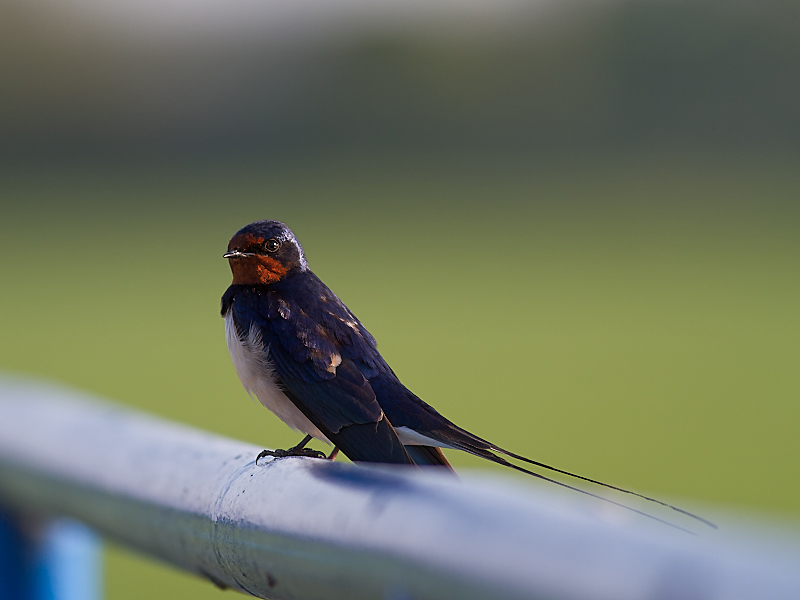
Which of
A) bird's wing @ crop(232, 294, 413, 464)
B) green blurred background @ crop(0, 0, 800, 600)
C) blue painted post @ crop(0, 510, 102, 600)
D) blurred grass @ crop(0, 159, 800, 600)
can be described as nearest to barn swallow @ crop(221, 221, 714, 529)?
bird's wing @ crop(232, 294, 413, 464)

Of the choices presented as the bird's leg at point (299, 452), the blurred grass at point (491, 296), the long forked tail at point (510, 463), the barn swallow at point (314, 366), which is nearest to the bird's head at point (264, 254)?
the barn swallow at point (314, 366)

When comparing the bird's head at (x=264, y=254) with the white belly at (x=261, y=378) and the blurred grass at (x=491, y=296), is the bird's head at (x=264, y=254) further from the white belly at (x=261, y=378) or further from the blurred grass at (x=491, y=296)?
the blurred grass at (x=491, y=296)

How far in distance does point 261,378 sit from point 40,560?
0.39 meters

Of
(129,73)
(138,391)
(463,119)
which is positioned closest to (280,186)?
(129,73)

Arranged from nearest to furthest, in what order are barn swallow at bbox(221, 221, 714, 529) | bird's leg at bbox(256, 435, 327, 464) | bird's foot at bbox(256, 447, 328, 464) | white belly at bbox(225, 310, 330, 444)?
bird's foot at bbox(256, 447, 328, 464) → bird's leg at bbox(256, 435, 327, 464) → barn swallow at bbox(221, 221, 714, 529) → white belly at bbox(225, 310, 330, 444)

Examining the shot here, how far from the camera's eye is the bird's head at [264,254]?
5.25ft

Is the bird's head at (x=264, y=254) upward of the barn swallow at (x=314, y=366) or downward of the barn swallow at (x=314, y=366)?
upward

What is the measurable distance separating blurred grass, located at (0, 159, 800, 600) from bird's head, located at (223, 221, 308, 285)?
5.81 metres

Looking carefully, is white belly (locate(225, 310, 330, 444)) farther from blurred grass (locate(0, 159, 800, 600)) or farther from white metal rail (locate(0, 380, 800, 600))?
blurred grass (locate(0, 159, 800, 600))

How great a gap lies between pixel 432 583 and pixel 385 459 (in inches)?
23.4

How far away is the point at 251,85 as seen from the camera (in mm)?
36406

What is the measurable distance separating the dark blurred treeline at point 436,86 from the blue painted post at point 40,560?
1307 inches

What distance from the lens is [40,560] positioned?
1428 millimetres

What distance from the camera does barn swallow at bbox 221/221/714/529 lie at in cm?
135
